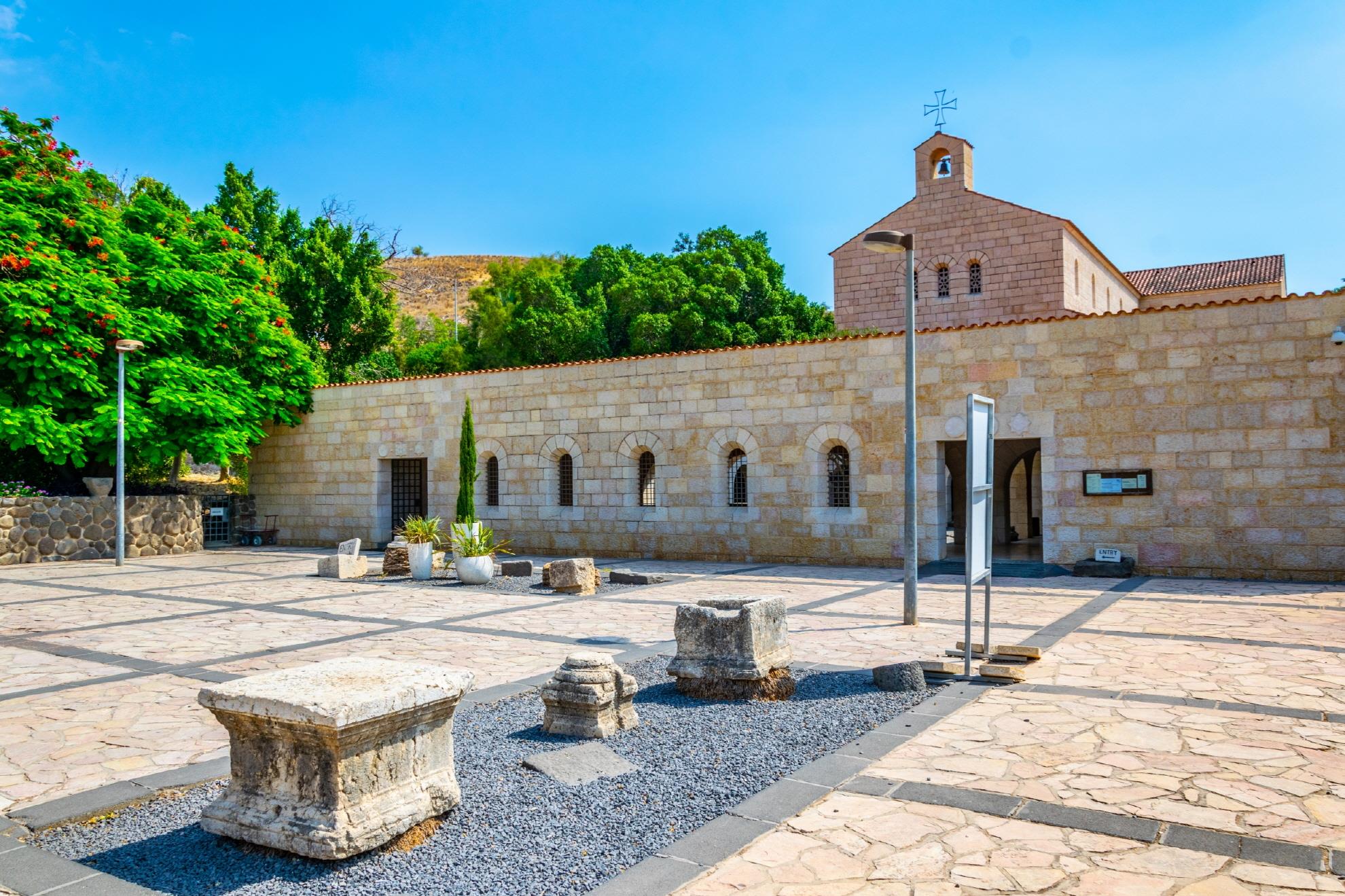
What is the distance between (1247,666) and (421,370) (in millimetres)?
41198

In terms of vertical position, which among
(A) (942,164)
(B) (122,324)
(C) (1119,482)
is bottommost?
(C) (1119,482)

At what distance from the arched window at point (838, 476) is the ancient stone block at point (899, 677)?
9.46 m

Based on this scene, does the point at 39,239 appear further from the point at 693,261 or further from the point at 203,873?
the point at 693,261

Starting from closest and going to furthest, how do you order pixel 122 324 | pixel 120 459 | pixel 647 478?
pixel 120 459 → pixel 647 478 → pixel 122 324

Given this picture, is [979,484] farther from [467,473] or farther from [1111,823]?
[467,473]

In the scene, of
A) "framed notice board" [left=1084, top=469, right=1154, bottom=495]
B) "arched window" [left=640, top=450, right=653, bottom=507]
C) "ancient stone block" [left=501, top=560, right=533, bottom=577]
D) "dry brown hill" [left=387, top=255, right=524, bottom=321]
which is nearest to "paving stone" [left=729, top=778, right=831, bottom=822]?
"ancient stone block" [left=501, top=560, right=533, bottom=577]

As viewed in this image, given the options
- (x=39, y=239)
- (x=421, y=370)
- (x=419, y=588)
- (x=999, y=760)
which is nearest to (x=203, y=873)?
(x=999, y=760)

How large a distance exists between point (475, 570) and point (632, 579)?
2.44 meters

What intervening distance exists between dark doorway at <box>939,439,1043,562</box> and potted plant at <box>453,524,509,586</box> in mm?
7431

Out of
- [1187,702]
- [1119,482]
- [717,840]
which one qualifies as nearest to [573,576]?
[1119,482]

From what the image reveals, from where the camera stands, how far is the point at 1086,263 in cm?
3092

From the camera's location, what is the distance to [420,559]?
48.4ft

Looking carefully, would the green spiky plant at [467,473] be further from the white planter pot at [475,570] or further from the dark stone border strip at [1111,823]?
the dark stone border strip at [1111,823]

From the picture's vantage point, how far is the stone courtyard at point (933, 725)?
3627mm
